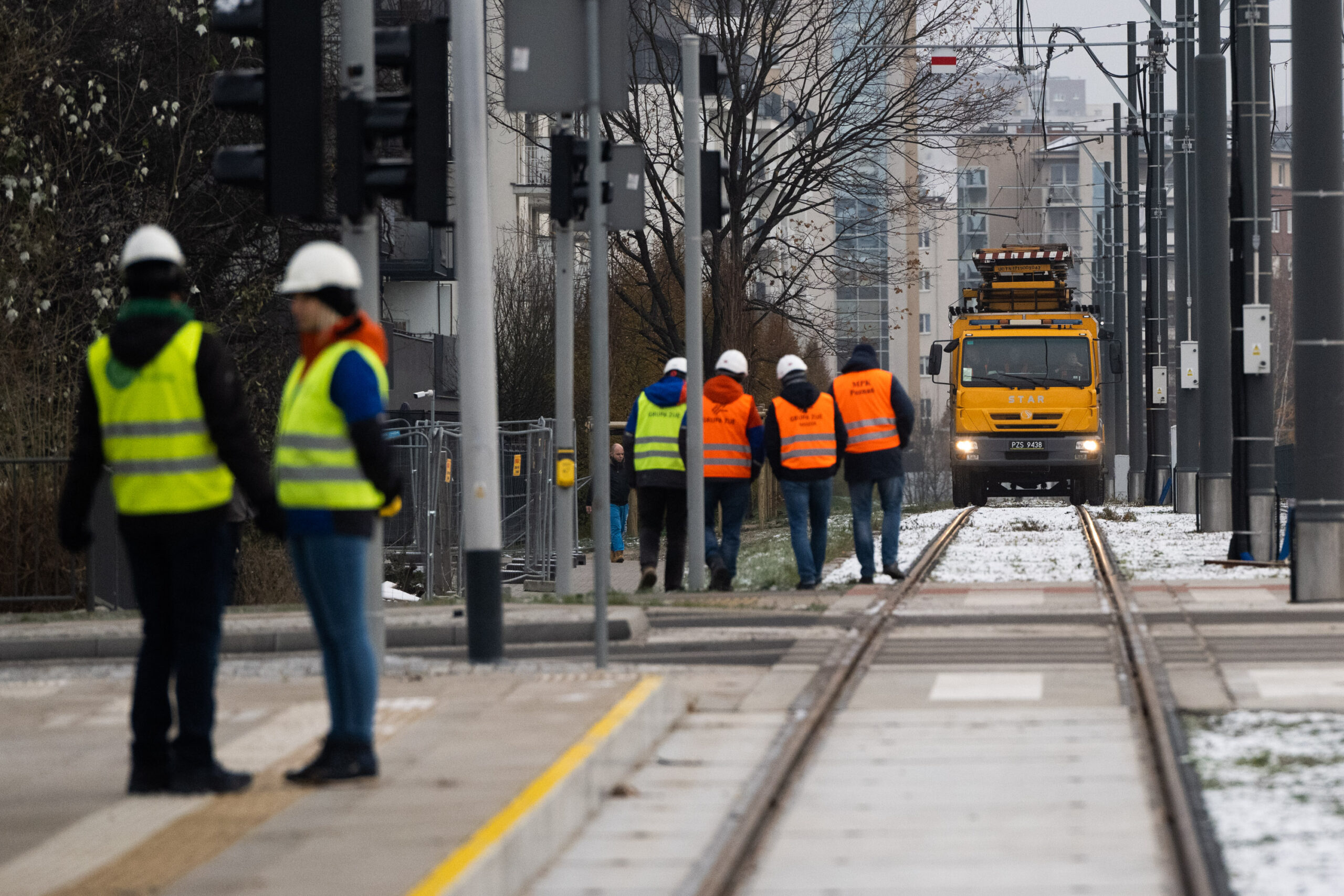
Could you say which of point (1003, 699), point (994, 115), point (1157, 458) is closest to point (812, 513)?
point (1003, 699)

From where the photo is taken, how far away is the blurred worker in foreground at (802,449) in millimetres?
15984

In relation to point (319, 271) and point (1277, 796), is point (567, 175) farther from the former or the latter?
point (1277, 796)

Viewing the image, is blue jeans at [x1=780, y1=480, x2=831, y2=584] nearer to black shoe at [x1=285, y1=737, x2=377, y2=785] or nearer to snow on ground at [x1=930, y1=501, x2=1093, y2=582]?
snow on ground at [x1=930, y1=501, x2=1093, y2=582]

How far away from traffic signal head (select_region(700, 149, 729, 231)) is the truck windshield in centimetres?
1895

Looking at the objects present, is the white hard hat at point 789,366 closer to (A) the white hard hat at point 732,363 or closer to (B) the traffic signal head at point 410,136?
(A) the white hard hat at point 732,363

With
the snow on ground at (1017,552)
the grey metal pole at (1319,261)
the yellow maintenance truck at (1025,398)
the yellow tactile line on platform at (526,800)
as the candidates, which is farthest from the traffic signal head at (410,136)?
the yellow maintenance truck at (1025,398)

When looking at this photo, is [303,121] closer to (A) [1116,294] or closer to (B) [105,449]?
(B) [105,449]

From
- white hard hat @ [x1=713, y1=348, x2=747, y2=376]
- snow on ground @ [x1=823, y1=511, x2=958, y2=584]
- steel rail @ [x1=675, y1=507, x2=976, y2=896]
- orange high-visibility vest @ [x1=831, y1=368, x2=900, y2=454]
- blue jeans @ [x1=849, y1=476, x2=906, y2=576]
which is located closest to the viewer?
steel rail @ [x1=675, y1=507, x2=976, y2=896]

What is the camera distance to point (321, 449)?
22.8ft

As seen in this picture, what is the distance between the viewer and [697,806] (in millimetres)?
→ 7340

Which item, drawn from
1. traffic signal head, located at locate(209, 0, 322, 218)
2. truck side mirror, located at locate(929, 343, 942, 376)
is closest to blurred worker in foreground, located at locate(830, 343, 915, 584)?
traffic signal head, located at locate(209, 0, 322, 218)

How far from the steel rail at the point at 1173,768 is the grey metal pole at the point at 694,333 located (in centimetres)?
370

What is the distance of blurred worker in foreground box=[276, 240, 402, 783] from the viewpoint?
691cm

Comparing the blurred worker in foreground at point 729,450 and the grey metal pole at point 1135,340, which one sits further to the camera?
the grey metal pole at point 1135,340
